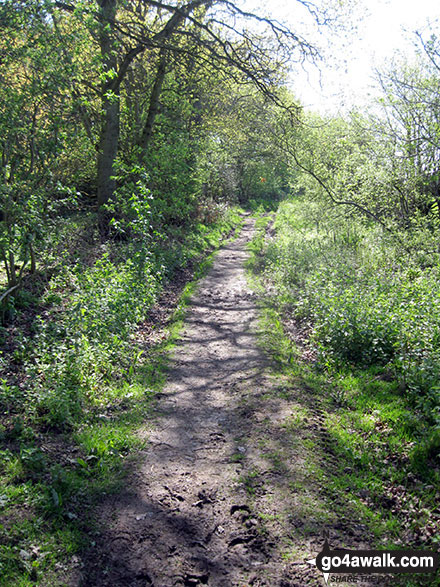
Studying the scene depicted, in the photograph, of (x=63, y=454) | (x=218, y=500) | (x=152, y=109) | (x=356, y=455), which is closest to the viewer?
(x=218, y=500)

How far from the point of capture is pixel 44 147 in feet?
24.0

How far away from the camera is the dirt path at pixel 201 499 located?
326cm

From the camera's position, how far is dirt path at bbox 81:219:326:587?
3.26m

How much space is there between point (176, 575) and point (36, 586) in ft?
3.28

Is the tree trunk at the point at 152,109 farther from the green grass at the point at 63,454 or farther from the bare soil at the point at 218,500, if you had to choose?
the bare soil at the point at 218,500

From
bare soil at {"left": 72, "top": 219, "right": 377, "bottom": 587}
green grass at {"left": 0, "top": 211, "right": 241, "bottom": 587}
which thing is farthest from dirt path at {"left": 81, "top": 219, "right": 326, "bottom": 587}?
green grass at {"left": 0, "top": 211, "right": 241, "bottom": 587}

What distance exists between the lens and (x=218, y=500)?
13.3 ft

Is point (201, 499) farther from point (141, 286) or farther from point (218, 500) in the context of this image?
point (141, 286)

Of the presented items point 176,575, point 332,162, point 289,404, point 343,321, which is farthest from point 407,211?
point 176,575

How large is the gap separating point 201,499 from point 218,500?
164mm

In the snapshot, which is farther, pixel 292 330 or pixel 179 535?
pixel 292 330

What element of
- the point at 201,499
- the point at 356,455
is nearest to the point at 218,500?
the point at 201,499

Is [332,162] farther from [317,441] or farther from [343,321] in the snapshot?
[317,441]

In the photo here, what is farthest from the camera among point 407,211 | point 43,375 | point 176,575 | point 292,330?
point 407,211
